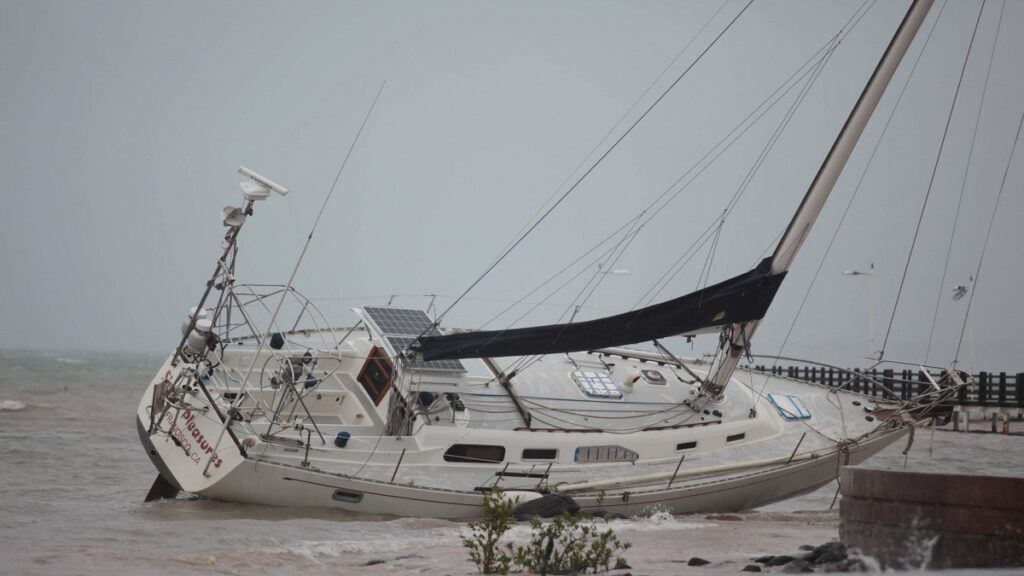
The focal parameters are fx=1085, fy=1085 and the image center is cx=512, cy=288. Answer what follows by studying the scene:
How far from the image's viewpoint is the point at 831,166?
62.0ft

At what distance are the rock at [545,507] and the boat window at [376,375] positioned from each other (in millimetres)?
4109

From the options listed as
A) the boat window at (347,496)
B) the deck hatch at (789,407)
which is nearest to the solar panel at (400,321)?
the boat window at (347,496)

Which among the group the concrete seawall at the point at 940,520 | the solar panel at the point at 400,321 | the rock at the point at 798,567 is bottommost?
the rock at the point at 798,567

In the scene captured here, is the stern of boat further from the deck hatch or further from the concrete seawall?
the deck hatch

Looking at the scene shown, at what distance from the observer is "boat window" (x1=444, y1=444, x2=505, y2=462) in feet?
55.5

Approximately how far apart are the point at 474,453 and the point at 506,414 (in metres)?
1.63

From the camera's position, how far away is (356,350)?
65.2ft

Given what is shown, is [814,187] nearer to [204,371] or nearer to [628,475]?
[628,475]

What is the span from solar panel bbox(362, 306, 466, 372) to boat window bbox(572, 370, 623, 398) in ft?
8.05

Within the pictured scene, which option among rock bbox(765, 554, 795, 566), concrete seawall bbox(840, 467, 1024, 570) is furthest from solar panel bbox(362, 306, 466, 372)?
concrete seawall bbox(840, 467, 1024, 570)

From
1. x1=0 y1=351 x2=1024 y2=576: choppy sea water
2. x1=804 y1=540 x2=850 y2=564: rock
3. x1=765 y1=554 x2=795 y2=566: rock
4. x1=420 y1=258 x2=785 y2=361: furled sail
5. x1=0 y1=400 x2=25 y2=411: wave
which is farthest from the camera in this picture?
x1=0 y1=400 x2=25 y2=411: wave

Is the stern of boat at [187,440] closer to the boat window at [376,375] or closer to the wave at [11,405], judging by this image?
the boat window at [376,375]

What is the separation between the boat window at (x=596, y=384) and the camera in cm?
1974

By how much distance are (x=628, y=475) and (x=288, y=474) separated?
535cm
